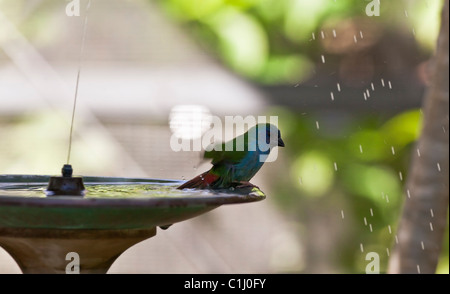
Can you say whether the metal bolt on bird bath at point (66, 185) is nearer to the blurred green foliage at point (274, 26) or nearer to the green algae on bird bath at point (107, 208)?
the green algae on bird bath at point (107, 208)

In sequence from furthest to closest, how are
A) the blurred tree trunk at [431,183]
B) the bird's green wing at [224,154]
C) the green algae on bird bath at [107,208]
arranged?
the blurred tree trunk at [431,183] → the bird's green wing at [224,154] → the green algae on bird bath at [107,208]

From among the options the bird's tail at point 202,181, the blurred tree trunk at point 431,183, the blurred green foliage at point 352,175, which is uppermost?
the blurred green foliage at point 352,175

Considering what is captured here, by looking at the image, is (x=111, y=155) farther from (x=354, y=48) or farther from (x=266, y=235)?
(x=354, y=48)

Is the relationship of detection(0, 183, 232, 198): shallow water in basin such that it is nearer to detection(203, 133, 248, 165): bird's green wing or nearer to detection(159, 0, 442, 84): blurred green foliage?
detection(203, 133, 248, 165): bird's green wing

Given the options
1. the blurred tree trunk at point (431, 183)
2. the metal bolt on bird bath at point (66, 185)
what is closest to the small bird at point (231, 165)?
the metal bolt on bird bath at point (66, 185)

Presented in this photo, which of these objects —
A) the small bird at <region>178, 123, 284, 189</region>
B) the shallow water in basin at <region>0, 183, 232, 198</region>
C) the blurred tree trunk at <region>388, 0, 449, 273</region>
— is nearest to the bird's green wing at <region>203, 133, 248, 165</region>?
the small bird at <region>178, 123, 284, 189</region>

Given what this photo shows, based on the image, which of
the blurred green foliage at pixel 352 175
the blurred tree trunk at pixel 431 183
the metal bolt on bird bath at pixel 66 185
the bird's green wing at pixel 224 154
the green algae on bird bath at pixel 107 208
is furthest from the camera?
the blurred green foliage at pixel 352 175

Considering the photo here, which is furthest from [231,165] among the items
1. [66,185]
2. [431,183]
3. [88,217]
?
[431,183]

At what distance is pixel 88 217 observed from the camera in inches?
80.7

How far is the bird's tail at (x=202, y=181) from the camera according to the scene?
101 inches

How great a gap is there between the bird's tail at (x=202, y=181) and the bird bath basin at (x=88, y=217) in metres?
0.06

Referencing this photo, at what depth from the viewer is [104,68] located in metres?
5.40

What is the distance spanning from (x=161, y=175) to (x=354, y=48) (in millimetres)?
1490

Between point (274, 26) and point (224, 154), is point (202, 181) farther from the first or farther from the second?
point (274, 26)
